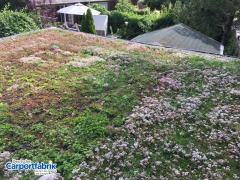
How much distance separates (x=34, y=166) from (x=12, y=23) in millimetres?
12446

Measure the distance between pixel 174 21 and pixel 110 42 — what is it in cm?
1308

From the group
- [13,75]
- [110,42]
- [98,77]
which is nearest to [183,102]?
[98,77]

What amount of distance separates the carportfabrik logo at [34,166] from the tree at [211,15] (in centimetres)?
1797

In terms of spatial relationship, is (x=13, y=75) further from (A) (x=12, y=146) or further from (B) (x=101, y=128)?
(B) (x=101, y=128)

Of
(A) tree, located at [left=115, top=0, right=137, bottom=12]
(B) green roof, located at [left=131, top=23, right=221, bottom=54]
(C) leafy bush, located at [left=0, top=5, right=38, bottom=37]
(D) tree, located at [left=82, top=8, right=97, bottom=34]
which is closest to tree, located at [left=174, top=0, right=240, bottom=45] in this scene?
(B) green roof, located at [left=131, top=23, right=221, bottom=54]

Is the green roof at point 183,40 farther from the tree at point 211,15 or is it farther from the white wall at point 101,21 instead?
the white wall at point 101,21

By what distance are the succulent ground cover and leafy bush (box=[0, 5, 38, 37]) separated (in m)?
4.23

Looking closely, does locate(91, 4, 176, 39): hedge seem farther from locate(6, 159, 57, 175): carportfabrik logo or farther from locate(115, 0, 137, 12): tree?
locate(6, 159, 57, 175): carportfabrik logo

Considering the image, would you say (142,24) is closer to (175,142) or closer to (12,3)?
(12,3)

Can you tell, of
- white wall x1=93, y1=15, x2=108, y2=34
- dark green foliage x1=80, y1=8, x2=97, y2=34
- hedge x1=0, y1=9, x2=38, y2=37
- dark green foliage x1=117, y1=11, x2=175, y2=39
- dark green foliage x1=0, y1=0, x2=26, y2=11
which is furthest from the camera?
white wall x1=93, y1=15, x2=108, y2=34

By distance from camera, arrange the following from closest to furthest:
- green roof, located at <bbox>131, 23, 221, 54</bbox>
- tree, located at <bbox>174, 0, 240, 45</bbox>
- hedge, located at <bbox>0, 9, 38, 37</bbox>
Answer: green roof, located at <bbox>131, 23, 221, 54</bbox> → hedge, located at <bbox>0, 9, 38, 37</bbox> → tree, located at <bbox>174, 0, 240, 45</bbox>

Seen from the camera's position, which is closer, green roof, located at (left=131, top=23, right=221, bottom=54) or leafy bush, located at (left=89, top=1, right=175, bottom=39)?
green roof, located at (left=131, top=23, right=221, bottom=54)

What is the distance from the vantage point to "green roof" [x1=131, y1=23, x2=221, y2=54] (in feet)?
38.2

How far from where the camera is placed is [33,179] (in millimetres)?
3346
